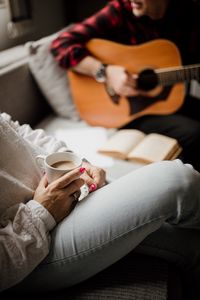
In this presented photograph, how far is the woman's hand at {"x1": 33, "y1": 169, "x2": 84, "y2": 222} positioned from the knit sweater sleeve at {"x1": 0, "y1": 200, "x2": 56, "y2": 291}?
0.02 metres

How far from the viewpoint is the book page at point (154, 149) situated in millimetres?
1326

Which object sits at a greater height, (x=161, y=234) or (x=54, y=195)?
(x=54, y=195)

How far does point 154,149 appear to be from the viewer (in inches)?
53.7

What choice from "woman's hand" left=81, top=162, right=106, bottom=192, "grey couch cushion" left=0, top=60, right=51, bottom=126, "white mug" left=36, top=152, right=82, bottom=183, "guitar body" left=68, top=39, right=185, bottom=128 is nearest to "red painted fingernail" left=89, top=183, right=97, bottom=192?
"woman's hand" left=81, top=162, right=106, bottom=192

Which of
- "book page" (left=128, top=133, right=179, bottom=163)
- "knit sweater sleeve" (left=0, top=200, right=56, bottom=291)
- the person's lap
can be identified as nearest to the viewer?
"knit sweater sleeve" (left=0, top=200, right=56, bottom=291)

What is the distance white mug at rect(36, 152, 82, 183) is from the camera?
82 centimetres

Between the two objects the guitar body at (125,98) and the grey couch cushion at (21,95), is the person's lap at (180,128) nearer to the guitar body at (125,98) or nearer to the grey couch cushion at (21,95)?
the guitar body at (125,98)

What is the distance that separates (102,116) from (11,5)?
761 mm

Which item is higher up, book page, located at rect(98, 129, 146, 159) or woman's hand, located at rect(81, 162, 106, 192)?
woman's hand, located at rect(81, 162, 106, 192)

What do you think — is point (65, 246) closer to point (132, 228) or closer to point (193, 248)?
point (132, 228)

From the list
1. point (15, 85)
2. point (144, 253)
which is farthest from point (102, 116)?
point (144, 253)

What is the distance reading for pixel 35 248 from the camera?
0.77 meters

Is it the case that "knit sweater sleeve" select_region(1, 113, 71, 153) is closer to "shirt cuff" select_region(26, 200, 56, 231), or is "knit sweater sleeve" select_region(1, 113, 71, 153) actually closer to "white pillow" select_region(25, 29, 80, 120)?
"shirt cuff" select_region(26, 200, 56, 231)

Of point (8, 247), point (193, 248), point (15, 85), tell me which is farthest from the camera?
point (15, 85)
